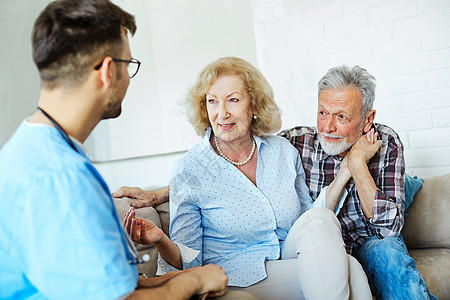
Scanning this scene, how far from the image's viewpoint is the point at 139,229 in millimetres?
1469

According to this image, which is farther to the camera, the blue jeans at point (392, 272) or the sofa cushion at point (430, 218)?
the sofa cushion at point (430, 218)

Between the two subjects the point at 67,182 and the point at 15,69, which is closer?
the point at 67,182

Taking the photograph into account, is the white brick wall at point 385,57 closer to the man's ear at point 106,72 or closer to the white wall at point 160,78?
the white wall at point 160,78

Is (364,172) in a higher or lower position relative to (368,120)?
lower

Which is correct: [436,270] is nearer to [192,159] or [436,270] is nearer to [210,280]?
[192,159]

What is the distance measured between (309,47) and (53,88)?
2225mm

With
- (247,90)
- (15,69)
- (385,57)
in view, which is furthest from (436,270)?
(15,69)

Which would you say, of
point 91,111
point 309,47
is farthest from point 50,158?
point 309,47

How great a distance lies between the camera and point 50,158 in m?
0.88

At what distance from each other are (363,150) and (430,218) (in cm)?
65

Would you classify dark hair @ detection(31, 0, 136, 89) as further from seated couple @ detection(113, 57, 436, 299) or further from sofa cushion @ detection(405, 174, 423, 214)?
sofa cushion @ detection(405, 174, 423, 214)

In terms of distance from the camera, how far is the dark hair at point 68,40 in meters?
0.97

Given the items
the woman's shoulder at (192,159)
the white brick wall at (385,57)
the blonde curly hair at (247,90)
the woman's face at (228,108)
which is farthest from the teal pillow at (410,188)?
the woman's shoulder at (192,159)

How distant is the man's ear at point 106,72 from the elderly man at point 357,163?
123 cm
